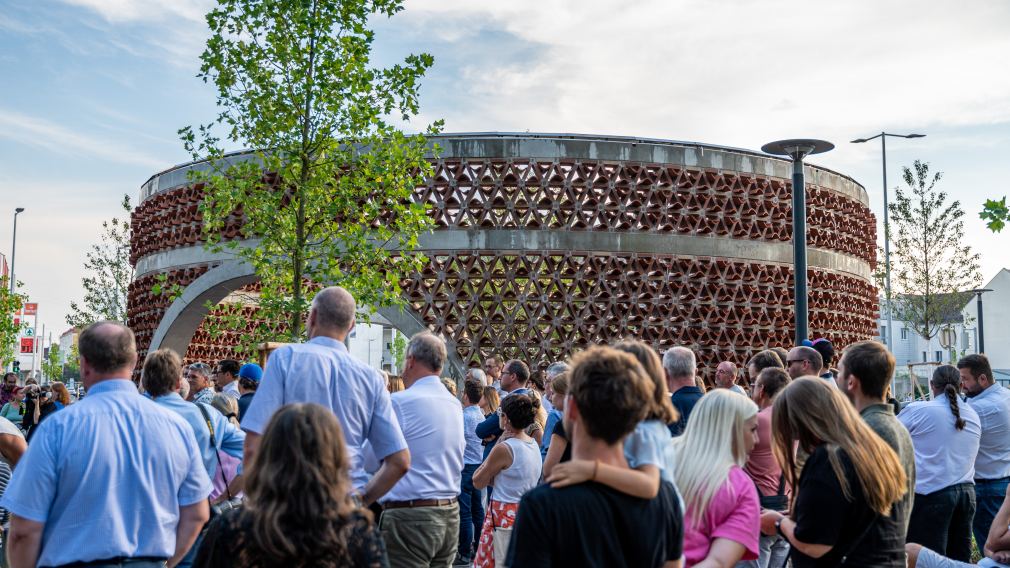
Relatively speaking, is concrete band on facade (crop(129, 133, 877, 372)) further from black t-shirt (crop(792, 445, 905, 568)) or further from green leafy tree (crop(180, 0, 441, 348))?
black t-shirt (crop(792, 445, 905, 568))

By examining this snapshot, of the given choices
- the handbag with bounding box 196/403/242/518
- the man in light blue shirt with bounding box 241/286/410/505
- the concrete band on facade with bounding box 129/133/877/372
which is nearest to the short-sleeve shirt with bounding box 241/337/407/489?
the man in light blue shirt with bounding box 241/286/410/505

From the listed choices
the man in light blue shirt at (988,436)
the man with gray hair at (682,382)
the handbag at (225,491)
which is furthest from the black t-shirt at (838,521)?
the man in light blue shirt at (988,436)

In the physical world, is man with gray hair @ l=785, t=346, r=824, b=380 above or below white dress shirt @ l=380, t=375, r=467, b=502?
above

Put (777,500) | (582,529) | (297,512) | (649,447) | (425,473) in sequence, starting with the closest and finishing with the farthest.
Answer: (297,512) < (582,529) < (649,447) < (425,473) < (777,500)

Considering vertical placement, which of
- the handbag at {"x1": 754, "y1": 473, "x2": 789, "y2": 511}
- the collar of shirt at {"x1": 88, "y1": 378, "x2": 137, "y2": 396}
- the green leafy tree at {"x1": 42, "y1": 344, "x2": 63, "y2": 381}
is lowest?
the green leafy tree at {"x1": 42, "y1": 344, "x2": 63, "y2": 381}

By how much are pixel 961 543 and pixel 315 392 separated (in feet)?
16.6

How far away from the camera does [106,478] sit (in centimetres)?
394

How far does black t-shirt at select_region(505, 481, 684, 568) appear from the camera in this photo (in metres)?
2.92

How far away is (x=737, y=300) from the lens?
2150cm

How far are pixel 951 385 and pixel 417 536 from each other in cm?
429

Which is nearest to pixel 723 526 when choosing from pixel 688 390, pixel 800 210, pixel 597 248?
pixel 688 390

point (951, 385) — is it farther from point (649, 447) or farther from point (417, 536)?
point (649, 447)

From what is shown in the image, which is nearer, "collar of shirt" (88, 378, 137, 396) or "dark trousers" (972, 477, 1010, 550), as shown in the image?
"collar of shirt" (88, 378, 137, 396)

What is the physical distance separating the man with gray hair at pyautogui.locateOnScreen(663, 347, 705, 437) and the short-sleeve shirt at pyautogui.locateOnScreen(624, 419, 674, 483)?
10.8 feet
